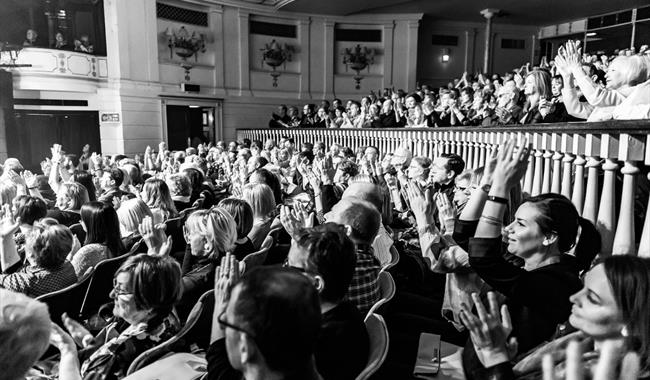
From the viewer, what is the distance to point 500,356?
1143 mm

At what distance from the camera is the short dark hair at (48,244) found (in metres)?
2.16

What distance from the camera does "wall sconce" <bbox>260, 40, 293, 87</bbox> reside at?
615 inches

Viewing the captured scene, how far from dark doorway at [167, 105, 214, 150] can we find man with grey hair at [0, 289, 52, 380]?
45.9 ft

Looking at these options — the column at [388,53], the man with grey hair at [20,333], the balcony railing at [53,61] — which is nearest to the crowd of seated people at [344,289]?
the man with grey hair at [20,333]

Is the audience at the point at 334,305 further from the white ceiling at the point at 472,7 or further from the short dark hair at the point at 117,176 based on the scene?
the white ceiling at the point at 472,7

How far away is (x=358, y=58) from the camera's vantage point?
54.3ft

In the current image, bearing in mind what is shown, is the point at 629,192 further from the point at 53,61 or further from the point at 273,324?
the point at 53,61

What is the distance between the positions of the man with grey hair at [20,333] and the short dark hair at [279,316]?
0.53m

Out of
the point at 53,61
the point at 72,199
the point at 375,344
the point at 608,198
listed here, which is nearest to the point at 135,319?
the point at 375,344

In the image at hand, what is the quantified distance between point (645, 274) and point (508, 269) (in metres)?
0.45

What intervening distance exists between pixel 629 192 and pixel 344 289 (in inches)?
55.6

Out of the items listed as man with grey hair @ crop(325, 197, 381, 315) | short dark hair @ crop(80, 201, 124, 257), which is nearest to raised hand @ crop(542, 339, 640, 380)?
man with grey hair @ crop(325, 197, 381, 315)

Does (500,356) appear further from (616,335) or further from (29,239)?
(29,239)

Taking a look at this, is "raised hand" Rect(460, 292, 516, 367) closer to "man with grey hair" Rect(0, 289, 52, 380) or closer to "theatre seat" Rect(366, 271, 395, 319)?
"theatre seat" Rect(366, 271, 395, 319)
